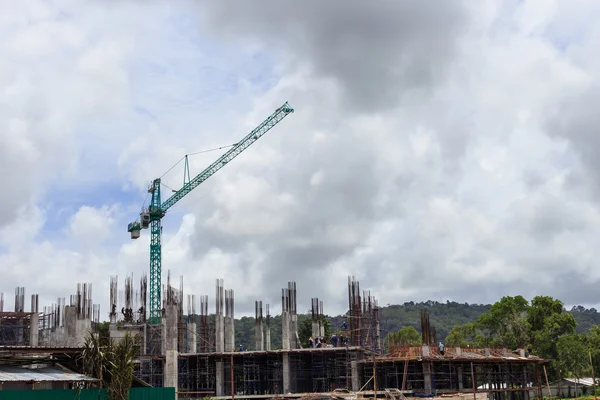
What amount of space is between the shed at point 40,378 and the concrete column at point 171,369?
72.2 ft

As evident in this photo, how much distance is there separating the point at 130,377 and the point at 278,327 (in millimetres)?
119070

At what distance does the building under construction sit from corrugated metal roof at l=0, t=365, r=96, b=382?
20517 mm

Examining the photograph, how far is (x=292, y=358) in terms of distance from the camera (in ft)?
183

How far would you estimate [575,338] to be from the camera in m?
75.4

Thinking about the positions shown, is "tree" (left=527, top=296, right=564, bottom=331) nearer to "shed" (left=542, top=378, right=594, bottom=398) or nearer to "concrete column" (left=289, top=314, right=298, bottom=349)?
"shed" (left=542, top=378, right=594, bottom=398)

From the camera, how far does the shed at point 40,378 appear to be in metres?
28.7

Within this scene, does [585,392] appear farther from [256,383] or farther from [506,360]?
[256,383]

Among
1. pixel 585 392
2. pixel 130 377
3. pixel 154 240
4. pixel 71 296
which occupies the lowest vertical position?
pixel 585 392

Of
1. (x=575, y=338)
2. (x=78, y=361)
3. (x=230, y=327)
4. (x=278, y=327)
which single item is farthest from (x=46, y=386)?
(x=278, y=327)

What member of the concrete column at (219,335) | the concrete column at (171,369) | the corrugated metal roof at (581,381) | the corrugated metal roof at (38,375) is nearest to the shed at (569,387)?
the corrugated metal roof at (581,381)

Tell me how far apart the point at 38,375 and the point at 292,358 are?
93.8 feet

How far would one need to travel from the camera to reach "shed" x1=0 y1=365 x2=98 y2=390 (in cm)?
2870

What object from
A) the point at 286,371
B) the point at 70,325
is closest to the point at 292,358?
the point at 286,371

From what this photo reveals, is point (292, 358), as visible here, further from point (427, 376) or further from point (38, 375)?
point (38, 375)
